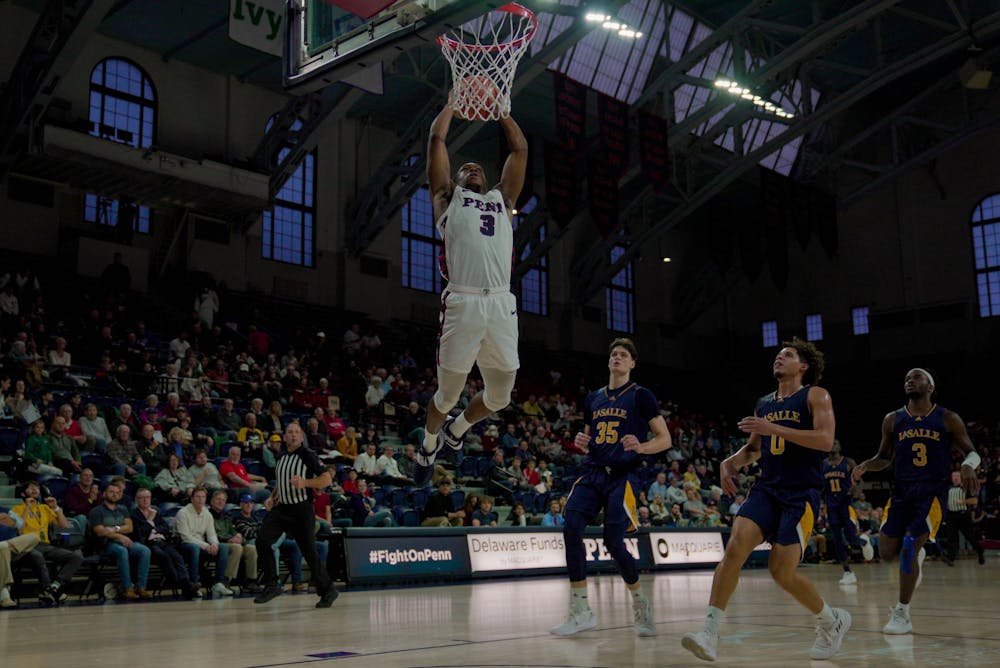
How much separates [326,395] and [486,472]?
3.66m

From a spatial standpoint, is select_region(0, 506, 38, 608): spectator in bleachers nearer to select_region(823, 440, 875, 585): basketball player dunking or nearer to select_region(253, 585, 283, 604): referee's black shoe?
select_region(253, 585, 283, 604): referee's black shoe

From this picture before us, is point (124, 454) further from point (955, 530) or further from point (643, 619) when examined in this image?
point (955, 530)

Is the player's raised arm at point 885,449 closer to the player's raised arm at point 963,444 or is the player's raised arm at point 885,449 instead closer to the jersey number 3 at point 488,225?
the player's raised arm at point 963,444

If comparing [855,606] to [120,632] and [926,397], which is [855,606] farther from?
[120,632]

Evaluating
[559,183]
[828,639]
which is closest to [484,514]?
[559,183]

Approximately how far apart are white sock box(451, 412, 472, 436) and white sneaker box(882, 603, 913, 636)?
3.46 metres

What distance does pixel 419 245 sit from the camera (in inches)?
1207

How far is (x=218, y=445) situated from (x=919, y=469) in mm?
11419

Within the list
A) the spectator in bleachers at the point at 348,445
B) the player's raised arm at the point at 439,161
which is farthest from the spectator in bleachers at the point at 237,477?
the player's raised arm at the point at 439,161

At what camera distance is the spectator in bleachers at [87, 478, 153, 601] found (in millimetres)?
12047

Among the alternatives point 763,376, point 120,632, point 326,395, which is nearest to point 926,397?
point 120,632

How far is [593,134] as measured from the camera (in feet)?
100

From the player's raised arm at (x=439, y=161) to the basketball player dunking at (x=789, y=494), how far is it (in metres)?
2.54

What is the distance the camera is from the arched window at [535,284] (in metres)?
33.1
